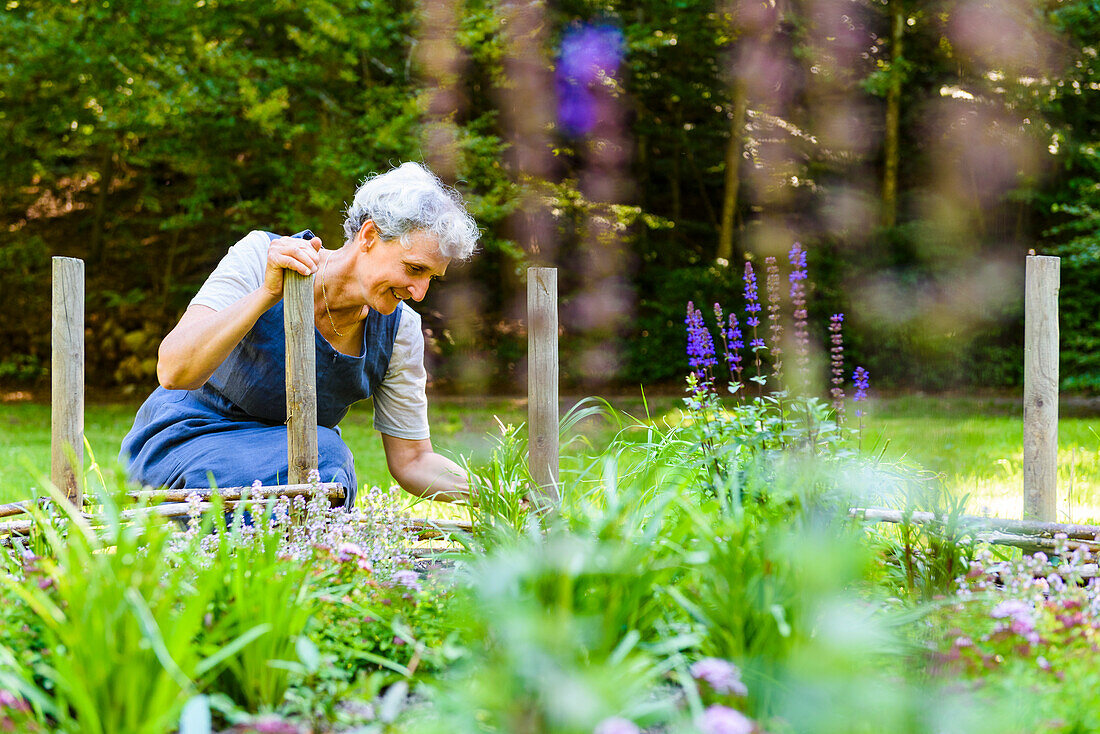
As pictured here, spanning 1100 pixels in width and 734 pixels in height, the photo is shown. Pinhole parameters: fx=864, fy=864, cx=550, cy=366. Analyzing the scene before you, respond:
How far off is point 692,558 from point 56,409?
1729 millimetres

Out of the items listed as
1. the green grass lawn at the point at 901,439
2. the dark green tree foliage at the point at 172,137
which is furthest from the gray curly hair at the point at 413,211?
the dark green tree foliage at the point at 172,137

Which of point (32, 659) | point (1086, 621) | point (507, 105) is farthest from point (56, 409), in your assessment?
point (507, 105)

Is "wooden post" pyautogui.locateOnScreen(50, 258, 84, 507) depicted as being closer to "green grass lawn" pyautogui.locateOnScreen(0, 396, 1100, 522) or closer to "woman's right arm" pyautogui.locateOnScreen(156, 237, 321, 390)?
"woman's right arm" pyautogui.locateOnScreen(156, 237, 321, 390)

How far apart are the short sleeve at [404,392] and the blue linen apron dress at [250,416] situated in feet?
0.12

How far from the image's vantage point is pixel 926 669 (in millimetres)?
1469

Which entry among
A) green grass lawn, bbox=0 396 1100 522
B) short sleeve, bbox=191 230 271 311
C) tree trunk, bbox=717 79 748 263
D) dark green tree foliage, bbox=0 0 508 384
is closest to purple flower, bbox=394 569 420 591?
green grass lawn, bbox=0 396 1100 522

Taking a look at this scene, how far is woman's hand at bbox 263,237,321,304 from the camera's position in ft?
8.02

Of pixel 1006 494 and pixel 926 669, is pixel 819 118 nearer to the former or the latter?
pixel 1006 494

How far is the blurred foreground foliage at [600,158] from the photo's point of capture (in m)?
8.52

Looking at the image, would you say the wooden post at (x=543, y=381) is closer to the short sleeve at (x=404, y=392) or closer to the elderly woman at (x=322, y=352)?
the elderly woman at (x=322, y=352)

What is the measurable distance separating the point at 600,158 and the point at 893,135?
3.60 meters

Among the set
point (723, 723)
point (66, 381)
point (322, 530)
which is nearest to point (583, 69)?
point (66, 381)

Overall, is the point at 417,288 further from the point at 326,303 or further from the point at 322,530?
the point at 322,530

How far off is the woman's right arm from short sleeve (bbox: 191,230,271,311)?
0.14m
